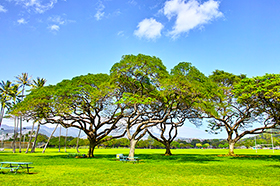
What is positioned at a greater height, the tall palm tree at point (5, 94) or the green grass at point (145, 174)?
the tall palm tree at point (5, 94)

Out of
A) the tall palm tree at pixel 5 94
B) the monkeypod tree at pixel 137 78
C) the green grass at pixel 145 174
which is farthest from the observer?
the tall palm tree at pixel 5 94

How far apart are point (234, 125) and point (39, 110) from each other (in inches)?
1030

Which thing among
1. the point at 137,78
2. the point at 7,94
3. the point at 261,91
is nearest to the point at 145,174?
the point at 137,78

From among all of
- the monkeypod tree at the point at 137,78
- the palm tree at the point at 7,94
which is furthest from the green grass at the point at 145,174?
the palm tree at the point at 7,94

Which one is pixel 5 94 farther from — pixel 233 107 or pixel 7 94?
pixel 233 107

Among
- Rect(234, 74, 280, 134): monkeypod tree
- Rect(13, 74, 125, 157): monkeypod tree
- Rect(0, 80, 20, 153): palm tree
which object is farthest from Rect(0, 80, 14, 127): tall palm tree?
Rect(234, 74, 280, 134): monkeypod tree

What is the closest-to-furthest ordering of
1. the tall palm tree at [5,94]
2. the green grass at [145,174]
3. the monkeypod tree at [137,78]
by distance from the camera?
the green grass at [145,174] < the monkeypod tree at [137,78] < the tall palm tree at [5,94]

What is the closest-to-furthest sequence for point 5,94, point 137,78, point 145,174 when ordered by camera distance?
point 145,174, point 137,78, point 5,94

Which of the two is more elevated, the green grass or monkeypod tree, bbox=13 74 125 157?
monkeypod tree, bbox=13 74 125 157

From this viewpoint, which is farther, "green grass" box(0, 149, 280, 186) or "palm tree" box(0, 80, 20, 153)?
"palm tree" box(0, 80, 20, 153)

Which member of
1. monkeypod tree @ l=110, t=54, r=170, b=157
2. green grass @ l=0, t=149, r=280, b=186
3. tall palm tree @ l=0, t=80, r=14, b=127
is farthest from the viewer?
tall palm tree @ l=0, t=80, r=14, b=127

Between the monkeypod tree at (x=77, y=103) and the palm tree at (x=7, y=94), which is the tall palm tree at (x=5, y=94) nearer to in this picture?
the palm tree at (x=7, y=94)

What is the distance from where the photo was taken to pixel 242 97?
2266 centimetres

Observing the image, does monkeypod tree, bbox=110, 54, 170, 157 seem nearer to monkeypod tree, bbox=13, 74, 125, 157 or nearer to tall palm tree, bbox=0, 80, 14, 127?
monkeypod tree, bbox=13, 74, 125, 157
